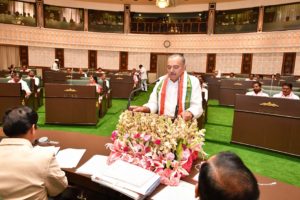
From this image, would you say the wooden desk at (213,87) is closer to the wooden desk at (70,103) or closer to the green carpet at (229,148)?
the green carpet at (229,148)

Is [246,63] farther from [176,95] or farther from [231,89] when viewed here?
[176,95]

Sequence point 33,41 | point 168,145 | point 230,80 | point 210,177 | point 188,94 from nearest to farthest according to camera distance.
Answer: point 210,177, point 168,145, point 188,94, point 230,80, point 33,41

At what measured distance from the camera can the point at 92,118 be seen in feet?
19.5

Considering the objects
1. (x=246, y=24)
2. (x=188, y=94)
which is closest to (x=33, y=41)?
(x=246, y=24)

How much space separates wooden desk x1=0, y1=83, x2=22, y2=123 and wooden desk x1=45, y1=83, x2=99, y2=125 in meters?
0.67

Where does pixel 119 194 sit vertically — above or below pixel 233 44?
below

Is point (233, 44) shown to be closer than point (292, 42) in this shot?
No

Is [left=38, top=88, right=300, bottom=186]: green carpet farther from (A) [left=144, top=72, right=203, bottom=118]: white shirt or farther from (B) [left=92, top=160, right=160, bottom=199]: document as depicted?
(B) [left=92, top=160, right=160, bottom=199]: document

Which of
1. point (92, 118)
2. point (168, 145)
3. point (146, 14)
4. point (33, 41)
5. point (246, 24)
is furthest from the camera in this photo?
point (146, 14)

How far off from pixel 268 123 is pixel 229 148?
34.8 inches

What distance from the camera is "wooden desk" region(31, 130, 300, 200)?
5.23 feet

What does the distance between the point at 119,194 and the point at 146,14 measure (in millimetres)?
15839

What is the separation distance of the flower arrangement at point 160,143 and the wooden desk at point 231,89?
7.81 m

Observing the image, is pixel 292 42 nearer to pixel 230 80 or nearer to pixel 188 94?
pixel 230 80
